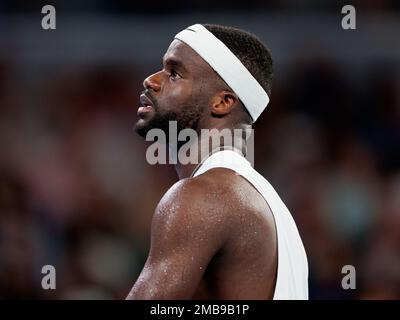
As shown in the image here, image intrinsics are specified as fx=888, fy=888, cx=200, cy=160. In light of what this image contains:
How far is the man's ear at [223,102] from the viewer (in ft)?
13.0

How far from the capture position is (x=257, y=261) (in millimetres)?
3490

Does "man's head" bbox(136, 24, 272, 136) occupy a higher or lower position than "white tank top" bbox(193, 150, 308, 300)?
higher

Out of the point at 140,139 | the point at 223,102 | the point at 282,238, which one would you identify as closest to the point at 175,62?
the point at 223,102

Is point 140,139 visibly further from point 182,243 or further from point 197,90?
point 182,243

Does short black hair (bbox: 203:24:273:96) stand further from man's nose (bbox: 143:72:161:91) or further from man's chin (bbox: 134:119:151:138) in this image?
man's chin (bbox: 134:119:151:138)

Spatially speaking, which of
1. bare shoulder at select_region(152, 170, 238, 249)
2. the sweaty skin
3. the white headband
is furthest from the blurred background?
bare shoulder at select_region(152, 170, 238, 249)

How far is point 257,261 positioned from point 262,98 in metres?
0.92

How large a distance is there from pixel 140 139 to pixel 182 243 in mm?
4621

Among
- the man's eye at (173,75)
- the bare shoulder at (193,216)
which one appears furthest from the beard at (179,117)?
the bare shoulder at (193,216)

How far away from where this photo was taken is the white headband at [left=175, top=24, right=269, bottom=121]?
398 cm

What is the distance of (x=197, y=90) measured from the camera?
3.94 meters

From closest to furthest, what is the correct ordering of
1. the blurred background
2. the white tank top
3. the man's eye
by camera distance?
the white tank top < the man's eye < the blurred background
